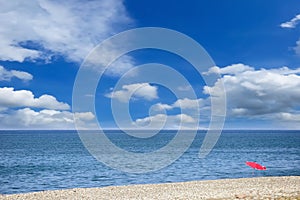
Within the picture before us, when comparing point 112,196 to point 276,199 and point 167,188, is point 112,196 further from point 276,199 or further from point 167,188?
point 276,199

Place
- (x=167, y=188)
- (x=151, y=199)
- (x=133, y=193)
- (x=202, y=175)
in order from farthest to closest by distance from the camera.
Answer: (x=202, y=175) → (x=167, y=188) → (x=133, y=193) → (x=151, y=199)

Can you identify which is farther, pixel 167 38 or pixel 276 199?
pixel 167 38

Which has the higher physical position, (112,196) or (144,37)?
(144,37)

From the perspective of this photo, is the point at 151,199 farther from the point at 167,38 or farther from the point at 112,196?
the point at 167,38

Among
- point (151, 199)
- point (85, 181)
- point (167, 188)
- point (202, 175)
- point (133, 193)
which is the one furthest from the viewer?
point (202, 175)

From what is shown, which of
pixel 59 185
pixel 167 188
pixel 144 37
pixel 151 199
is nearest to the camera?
pixel 151 199

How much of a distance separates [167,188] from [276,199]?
11.2 metres

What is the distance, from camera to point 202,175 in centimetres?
4475

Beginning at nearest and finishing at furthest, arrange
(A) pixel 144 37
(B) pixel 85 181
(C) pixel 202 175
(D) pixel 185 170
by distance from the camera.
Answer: (A) pixel 144 37
(B) pixel 85 181
(C) pixel 202 175
(D) pixel 185 170

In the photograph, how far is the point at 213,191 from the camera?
2733cm

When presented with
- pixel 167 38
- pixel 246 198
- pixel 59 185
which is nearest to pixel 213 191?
pixel 246 198

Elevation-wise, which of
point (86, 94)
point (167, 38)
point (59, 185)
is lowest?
point (59, 185)

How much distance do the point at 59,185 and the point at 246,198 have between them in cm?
2176

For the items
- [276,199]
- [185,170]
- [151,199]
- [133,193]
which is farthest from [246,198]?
[185,170]
